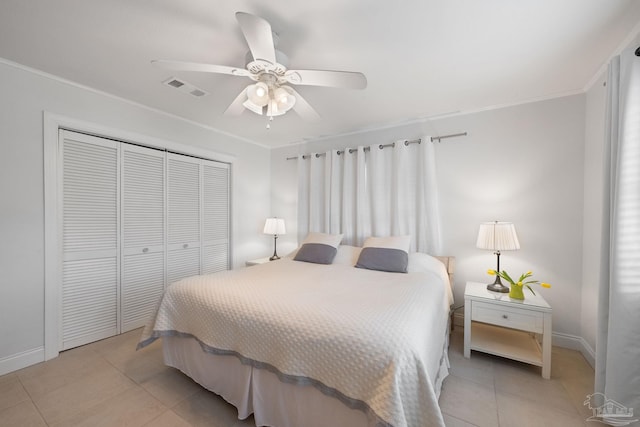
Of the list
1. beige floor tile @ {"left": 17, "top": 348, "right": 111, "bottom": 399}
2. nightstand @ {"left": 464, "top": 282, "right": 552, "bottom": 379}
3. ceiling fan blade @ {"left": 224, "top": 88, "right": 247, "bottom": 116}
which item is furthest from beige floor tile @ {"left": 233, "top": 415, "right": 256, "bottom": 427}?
ceiling fan blade @ {"left": 224, "top": 88, "right": 247, "bottom": 116}

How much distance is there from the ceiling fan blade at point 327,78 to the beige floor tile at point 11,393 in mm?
2773

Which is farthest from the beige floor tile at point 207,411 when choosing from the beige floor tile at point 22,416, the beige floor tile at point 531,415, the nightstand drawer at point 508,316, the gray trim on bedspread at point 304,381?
the nightstand drawer at point 508,316

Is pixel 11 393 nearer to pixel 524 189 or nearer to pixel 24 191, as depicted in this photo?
pixel 24 191

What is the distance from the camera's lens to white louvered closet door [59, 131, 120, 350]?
7.23ft

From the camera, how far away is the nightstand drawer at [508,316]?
1895 millimetres

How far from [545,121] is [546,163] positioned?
0.41 metres

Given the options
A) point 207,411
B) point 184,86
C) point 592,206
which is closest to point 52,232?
point 184,86

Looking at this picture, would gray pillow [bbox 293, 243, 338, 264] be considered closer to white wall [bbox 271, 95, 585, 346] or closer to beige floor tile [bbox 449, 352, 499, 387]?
white wall [bbox 271, 95, 585, 346]

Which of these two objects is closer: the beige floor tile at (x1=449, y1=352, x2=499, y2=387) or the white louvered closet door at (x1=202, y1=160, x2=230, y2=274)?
the beige floor tile at (x1=449, y1=352, x2=499, y2=387)

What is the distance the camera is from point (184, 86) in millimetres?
2215

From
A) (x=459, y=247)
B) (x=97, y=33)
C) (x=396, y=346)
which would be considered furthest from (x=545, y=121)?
(x=97, y=33)

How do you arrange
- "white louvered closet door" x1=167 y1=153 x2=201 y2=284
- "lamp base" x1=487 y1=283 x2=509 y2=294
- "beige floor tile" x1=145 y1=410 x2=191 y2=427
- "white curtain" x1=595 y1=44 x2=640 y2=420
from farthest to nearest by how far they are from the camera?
"white louvered closet door" x1=167 y1=153 x2=201 y2=284 → "lamp base" x1=487 y1=283 x2=509 y2=294 → "beige floor tile" x1=145 y1=410 x2=191 y2=427 → "white curtain" x1=595 y1=44 x2=640 y2=420

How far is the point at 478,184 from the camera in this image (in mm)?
2660

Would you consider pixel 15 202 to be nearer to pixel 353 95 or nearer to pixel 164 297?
pixel 164 297
